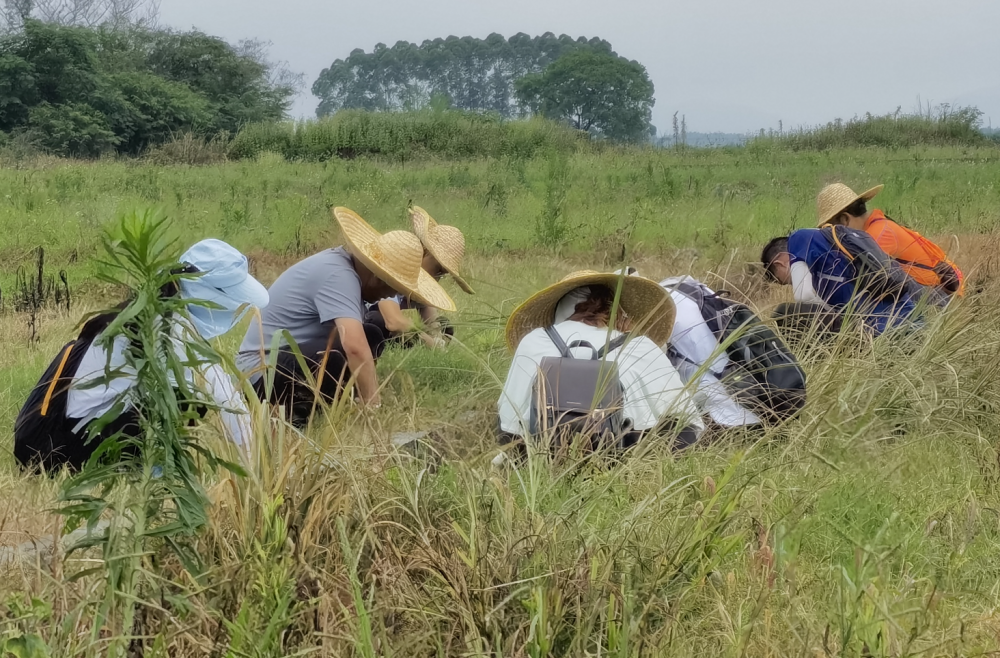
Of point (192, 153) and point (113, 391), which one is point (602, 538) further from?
point (192, 153)

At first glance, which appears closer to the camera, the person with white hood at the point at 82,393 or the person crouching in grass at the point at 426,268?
the person with white hood at the point at 82,393

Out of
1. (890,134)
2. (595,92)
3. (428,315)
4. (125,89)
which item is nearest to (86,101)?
(125,89)

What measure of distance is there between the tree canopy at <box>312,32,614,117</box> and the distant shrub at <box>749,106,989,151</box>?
75.4m

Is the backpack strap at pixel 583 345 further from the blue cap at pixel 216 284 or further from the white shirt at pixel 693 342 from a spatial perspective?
the blue cap at pixel 216 284

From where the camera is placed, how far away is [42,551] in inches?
95.7

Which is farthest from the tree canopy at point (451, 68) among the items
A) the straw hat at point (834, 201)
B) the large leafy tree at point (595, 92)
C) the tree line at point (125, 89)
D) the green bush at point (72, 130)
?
the straw hat at point (834, 201)

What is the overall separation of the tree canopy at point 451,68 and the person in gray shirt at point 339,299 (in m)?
94.1

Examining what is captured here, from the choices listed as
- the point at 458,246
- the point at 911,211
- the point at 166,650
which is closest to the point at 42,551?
the point at 166,650

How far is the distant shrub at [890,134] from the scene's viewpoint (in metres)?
21.2

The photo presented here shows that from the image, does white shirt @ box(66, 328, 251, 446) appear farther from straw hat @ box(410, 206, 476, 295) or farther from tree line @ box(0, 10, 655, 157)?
tree line @ box(0, 10, 655, 157)

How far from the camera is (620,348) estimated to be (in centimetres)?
326

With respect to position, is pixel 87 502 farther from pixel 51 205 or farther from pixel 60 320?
pixel 51 205

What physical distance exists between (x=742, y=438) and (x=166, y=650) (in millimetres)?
2232

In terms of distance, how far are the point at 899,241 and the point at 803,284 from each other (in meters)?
0.72
